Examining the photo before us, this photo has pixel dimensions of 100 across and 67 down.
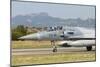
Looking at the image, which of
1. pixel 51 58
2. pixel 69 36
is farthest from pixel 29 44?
pixel 69 36

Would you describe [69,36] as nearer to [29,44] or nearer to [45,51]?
[45,51]

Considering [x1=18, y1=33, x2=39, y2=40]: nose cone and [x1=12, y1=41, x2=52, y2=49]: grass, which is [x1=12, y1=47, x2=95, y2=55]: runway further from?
[x1=18, y1=33, x2=39, y2=40]: nose cone

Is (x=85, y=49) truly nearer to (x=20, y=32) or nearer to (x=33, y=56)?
(x=33, y=56)

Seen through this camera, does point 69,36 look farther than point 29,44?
Yes

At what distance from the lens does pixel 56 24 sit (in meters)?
2.93

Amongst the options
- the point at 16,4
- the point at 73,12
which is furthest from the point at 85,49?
the point at 16,4

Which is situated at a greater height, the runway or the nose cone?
the nose cone

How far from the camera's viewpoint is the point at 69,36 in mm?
3004

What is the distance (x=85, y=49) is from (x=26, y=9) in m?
1.01

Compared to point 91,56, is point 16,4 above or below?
above

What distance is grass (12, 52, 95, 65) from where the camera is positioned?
2752mm

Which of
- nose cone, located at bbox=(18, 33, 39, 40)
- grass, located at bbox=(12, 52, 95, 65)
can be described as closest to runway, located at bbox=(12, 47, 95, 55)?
grass, located at bbox=(12, 52, 95, 65)

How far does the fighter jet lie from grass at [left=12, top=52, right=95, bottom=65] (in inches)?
4.1

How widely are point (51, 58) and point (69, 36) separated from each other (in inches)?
15.6
